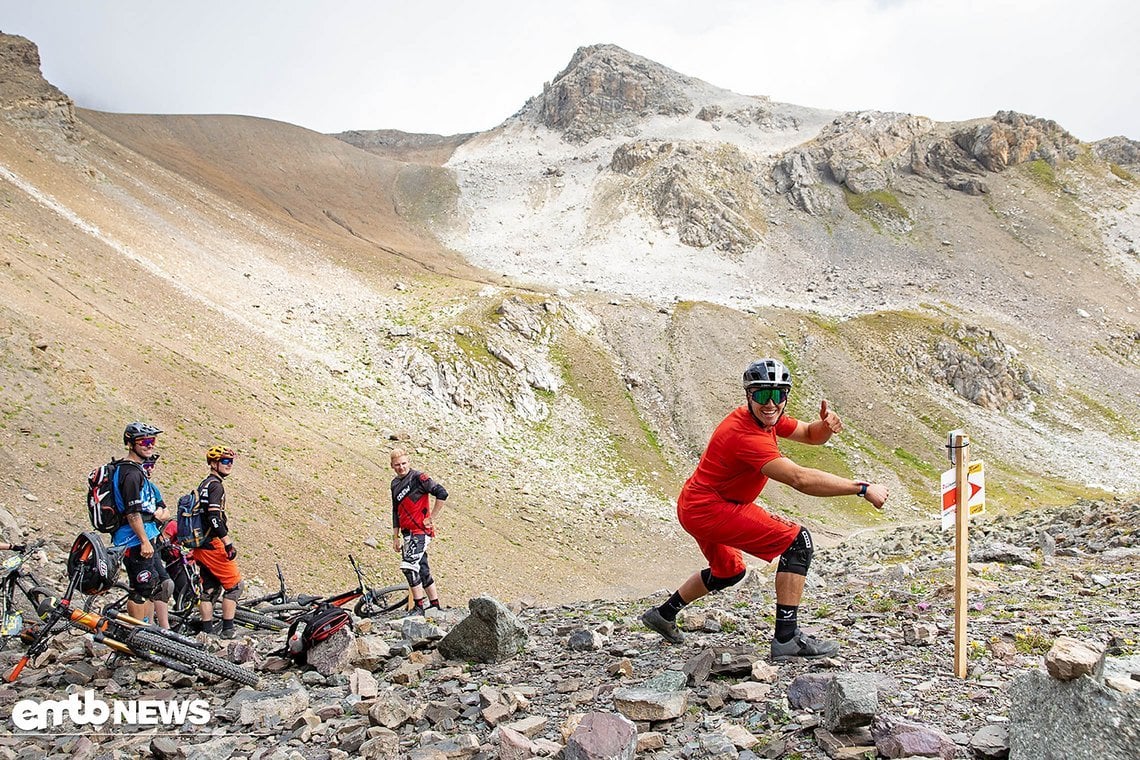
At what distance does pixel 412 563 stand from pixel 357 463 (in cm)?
1347

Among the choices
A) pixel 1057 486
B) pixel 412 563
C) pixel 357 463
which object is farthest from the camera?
pixel 1057 486

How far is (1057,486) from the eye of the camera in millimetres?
41594

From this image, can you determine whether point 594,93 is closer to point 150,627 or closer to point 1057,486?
point 1057,486

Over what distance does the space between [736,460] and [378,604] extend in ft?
28.5

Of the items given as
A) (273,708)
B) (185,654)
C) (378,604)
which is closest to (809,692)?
(273,708)

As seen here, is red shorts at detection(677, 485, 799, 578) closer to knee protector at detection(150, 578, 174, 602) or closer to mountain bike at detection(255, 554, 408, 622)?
mountain bike at detection(255, 554, 408, 622)

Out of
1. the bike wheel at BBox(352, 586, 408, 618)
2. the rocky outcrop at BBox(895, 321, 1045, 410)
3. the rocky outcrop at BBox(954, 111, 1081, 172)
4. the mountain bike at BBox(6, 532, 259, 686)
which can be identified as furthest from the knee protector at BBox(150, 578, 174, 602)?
the rocky outcrop at BBox(954, 111, 1081, 172)

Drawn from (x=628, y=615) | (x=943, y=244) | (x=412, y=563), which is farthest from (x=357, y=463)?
(x=943, y=244)

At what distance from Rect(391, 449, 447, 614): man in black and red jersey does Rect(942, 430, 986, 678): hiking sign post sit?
8383mm

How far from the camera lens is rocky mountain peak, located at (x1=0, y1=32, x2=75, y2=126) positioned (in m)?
44.7

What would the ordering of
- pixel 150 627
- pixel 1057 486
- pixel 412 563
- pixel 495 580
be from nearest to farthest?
pixel 150 627
pixel 412 563
pixel 495 580
pixel 1057 486

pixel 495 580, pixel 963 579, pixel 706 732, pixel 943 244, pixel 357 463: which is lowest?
pixel 495 580

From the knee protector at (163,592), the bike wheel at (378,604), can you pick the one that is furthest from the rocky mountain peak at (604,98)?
the knee protector at (163,592)

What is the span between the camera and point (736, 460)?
6867mm
